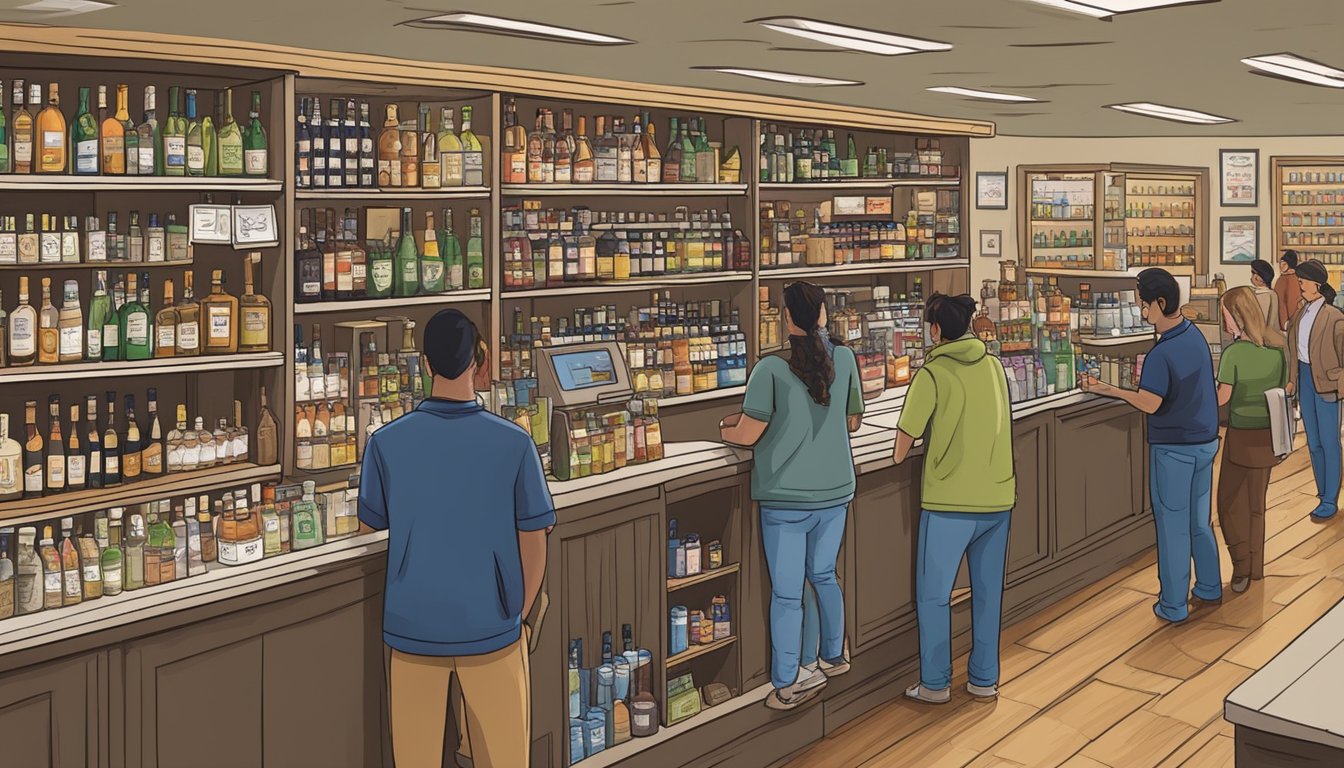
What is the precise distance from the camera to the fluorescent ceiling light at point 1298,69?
18.5 feet

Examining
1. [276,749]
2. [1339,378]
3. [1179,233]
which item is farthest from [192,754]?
[1179,233]

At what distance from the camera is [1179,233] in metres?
12.3

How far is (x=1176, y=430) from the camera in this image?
557cm

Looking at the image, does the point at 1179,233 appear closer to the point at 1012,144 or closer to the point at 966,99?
the point at 1012,144

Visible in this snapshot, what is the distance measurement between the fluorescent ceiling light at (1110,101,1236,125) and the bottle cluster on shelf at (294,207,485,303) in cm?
486

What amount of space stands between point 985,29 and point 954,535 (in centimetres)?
188

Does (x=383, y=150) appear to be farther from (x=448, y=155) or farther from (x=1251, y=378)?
(x=1251, y=378)

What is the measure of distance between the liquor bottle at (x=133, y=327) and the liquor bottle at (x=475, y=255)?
4.41 ft

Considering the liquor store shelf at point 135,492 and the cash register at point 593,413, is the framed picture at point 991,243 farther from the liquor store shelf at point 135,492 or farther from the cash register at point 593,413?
the liquor store shelf at point 135,492

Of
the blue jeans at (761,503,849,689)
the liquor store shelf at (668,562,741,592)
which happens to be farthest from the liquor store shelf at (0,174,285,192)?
the blue jeans at (761,503,849,689)

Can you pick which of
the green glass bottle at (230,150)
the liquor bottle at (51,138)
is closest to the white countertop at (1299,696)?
the green glass bottle at (230,150)

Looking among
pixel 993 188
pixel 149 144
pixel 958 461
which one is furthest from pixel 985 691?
pixel 993 188

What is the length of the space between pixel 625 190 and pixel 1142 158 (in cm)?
826

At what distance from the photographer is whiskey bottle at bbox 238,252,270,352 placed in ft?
14.2
